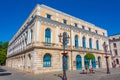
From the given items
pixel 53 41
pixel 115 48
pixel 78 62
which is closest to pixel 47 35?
pixel 53 41

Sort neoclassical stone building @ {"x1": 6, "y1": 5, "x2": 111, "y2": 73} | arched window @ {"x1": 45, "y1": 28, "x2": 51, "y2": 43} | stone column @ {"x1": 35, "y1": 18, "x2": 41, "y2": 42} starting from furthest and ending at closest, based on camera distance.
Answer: arched window @ {"x1": 45, "y1": 28, "x2": 51, "y2": 43}
stone column @ {"x1": 35, "y1": 18, "x2": 41, "y2": 42}
neoclassical stone building @ {"x1": 6, "y1": 5, "x2": 111, "y2": 73}

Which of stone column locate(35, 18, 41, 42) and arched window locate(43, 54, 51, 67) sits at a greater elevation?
stone column locate(35, 18, 41, 42)

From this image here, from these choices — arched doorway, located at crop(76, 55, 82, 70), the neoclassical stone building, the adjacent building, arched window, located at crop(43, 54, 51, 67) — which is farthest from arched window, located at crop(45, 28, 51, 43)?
the adjacent building

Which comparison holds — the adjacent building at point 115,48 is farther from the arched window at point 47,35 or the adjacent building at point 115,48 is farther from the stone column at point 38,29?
the stone column at point 38,29

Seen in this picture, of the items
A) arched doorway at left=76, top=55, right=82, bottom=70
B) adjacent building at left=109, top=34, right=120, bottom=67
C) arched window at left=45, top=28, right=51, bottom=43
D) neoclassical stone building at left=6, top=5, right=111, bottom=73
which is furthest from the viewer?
adjacent building at left=109, top=34, right=120, bottom=67

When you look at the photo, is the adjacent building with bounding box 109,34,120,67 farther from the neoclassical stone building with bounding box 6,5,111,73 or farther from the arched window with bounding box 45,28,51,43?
the arched window with bounding box 45,28,51,43

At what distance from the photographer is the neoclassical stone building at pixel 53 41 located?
2147 cm

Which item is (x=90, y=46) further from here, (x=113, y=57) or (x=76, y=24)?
(x=113, y=57)

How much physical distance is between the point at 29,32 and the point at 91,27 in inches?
738

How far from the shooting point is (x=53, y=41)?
2397cm

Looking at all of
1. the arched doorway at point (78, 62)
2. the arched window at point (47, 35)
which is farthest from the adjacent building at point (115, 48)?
the arched window at point (47, 35)

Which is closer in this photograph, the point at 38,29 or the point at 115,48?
the point at 38,29

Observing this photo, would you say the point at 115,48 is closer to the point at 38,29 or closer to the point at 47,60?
the point at 47,60

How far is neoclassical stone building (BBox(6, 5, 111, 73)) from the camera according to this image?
2147 centimetres
